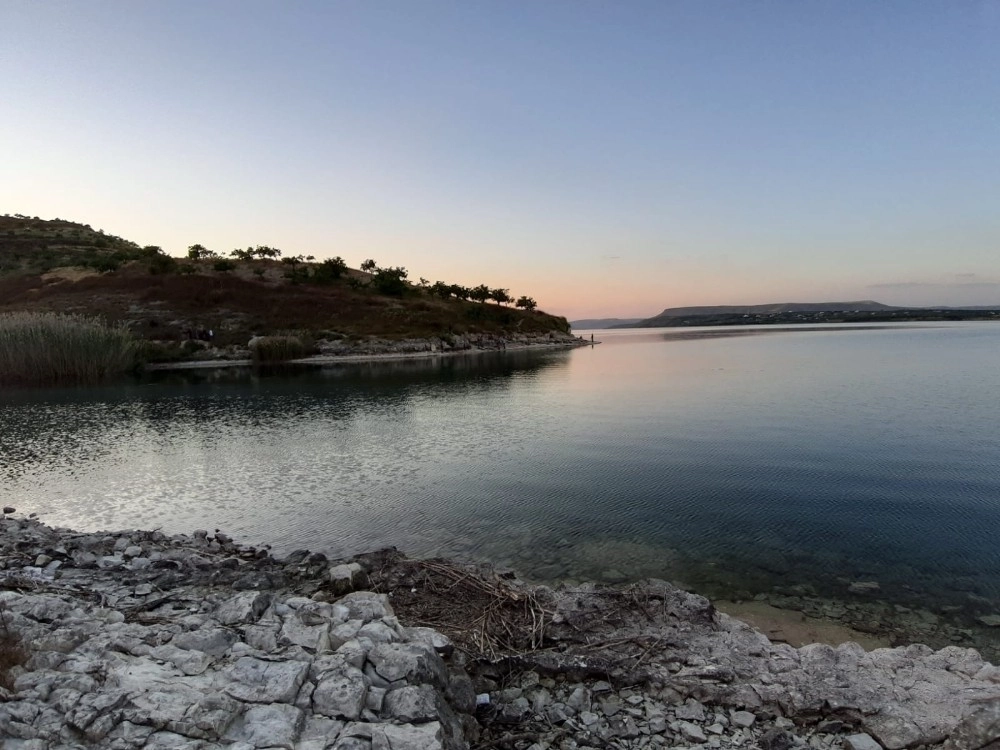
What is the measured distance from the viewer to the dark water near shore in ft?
38.3

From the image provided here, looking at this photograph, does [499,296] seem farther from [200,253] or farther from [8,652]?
[8,652]

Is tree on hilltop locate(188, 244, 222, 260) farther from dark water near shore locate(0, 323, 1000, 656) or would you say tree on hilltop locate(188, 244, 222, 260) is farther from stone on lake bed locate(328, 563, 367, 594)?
stone on lake bed locate(328, 563, 367, 594)

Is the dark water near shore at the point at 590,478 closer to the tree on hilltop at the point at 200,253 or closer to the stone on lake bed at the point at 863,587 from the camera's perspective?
the stone on lake bed at the point at 863,587

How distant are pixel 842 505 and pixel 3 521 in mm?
20703

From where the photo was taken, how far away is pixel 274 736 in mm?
4637

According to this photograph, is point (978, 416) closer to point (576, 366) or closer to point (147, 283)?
point (576, 366)

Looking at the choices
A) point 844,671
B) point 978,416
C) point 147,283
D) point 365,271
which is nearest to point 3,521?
point 844,671

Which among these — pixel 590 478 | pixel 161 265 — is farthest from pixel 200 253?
pixel 590 478

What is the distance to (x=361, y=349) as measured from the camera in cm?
7675

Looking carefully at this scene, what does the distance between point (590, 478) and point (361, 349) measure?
62998mm

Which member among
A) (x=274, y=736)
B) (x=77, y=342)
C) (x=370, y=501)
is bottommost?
(x=370, y=501)

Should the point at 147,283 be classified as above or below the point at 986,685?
above

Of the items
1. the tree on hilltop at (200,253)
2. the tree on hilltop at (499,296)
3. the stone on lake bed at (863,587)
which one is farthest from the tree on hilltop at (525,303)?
the stone on lake bed at (863,587)

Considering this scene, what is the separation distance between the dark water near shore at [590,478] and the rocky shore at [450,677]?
3.04 m
